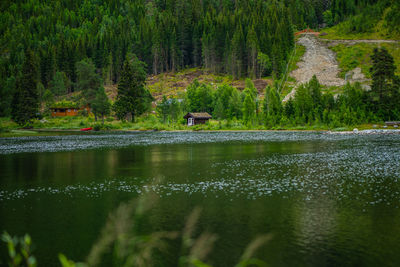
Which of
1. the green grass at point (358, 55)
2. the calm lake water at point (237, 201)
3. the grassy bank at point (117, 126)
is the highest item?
the green grass at point (358, 55)

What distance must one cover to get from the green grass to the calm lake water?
97.7 meters

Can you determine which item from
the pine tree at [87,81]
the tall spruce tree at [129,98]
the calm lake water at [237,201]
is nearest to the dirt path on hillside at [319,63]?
the tall spruce tree at [129,98]

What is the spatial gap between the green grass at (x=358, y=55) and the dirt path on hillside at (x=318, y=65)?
7.57ft

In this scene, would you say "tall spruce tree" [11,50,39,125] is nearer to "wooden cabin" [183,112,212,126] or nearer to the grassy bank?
the grassy bank

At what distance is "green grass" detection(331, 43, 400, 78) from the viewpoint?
13338 cm

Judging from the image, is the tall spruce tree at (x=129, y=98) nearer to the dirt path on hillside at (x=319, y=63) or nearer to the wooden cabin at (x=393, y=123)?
the dirt path on hillside at (x=319, y=63)

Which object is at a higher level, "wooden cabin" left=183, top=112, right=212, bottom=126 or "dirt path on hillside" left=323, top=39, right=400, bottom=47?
"dirt path on hillside" left=323, top=39, right=400, bottom=47

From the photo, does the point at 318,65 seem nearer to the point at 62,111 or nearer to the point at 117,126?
the point at 117,126

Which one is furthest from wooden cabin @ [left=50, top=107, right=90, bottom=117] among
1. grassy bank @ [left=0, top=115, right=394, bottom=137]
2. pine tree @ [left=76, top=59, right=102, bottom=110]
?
pine tree @ [left=76, top=59, right=102, bottom=110]

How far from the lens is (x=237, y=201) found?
23.8 metres

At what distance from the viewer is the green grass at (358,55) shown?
438ft

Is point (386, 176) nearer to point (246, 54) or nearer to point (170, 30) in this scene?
point (246, 54)

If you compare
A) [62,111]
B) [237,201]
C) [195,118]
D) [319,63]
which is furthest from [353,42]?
[237,201]

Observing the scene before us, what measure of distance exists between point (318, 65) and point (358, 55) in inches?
542
